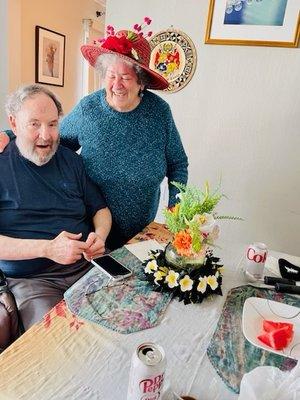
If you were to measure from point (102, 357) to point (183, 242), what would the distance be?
0.39 m

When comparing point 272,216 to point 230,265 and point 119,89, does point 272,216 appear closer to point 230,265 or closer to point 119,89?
point 230,265

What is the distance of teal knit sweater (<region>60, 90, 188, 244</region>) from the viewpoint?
1.50 meters

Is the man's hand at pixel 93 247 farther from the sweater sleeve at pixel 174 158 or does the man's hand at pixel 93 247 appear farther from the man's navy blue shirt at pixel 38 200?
the sweater sleeve at pixel 174 158

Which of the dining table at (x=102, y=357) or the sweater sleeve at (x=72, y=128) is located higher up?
the sweater sleeve at (x=72, y=128)

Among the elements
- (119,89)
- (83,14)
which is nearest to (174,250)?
(119,89)

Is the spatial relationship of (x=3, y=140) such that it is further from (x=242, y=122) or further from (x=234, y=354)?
(x=242, y=122)

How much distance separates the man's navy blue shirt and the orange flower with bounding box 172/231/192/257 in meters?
0.58

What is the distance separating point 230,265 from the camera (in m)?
1.24

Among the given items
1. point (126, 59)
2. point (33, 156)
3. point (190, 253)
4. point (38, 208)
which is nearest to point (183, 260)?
point (190, 253)

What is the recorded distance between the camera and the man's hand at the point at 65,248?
111cm

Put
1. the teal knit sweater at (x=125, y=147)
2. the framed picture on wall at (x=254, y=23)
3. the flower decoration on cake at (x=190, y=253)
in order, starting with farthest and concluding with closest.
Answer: the framed picture on wall at (x=254, y=23), the teal knit sweater at (x=125, y=147), the flower decoration on cake at (x=190, y=253)

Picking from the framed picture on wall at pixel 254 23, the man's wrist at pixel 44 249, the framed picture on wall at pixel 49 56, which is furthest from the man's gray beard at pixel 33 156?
the framed picture on wall at pixel 49 56

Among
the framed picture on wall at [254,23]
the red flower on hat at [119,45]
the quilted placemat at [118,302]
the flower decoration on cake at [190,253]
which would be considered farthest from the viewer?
the framed picture on wall at [254,23]

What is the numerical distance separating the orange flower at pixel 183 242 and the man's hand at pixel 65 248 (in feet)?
1.17
